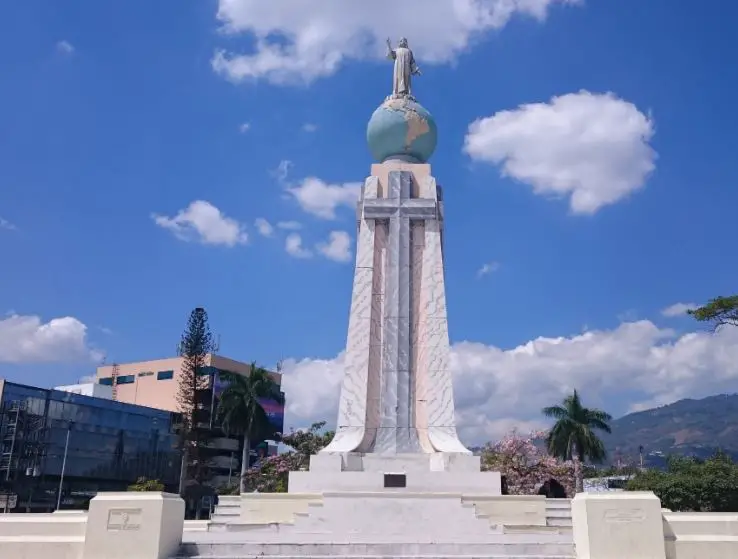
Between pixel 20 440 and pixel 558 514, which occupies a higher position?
pixel 20 440

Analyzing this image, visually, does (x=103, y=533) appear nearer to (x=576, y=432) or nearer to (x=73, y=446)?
(x=576, y=432)

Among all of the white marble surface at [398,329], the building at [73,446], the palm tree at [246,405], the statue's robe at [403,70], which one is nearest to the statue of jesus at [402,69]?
the statue's robe at [403,70]

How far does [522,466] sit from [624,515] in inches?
869

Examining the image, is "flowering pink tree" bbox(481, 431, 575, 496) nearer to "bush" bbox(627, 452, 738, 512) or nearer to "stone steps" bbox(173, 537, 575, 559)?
"bush" bbox(627, 452, 738, 512)

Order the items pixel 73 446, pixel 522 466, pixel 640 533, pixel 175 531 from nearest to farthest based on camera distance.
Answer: pixel 640 533 → pixel 175 531 → pixel 522 466 → pixel 73 446

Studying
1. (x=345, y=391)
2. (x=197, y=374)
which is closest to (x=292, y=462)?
(x=197, y=374)

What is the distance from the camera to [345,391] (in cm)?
1933

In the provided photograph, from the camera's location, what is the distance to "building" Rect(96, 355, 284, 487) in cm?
5644

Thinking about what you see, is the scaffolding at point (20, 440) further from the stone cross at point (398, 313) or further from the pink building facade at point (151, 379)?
the stone cross at point (398, 313)

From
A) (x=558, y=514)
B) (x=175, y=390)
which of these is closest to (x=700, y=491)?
(x=558, y=514)

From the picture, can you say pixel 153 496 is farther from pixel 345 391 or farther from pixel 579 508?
pixel 345 391

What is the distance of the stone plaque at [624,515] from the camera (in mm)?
9016

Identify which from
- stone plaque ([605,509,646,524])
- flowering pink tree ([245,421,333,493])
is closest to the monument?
stone plaque ([605,509,646,524])

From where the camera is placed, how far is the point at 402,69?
22.5 metres
